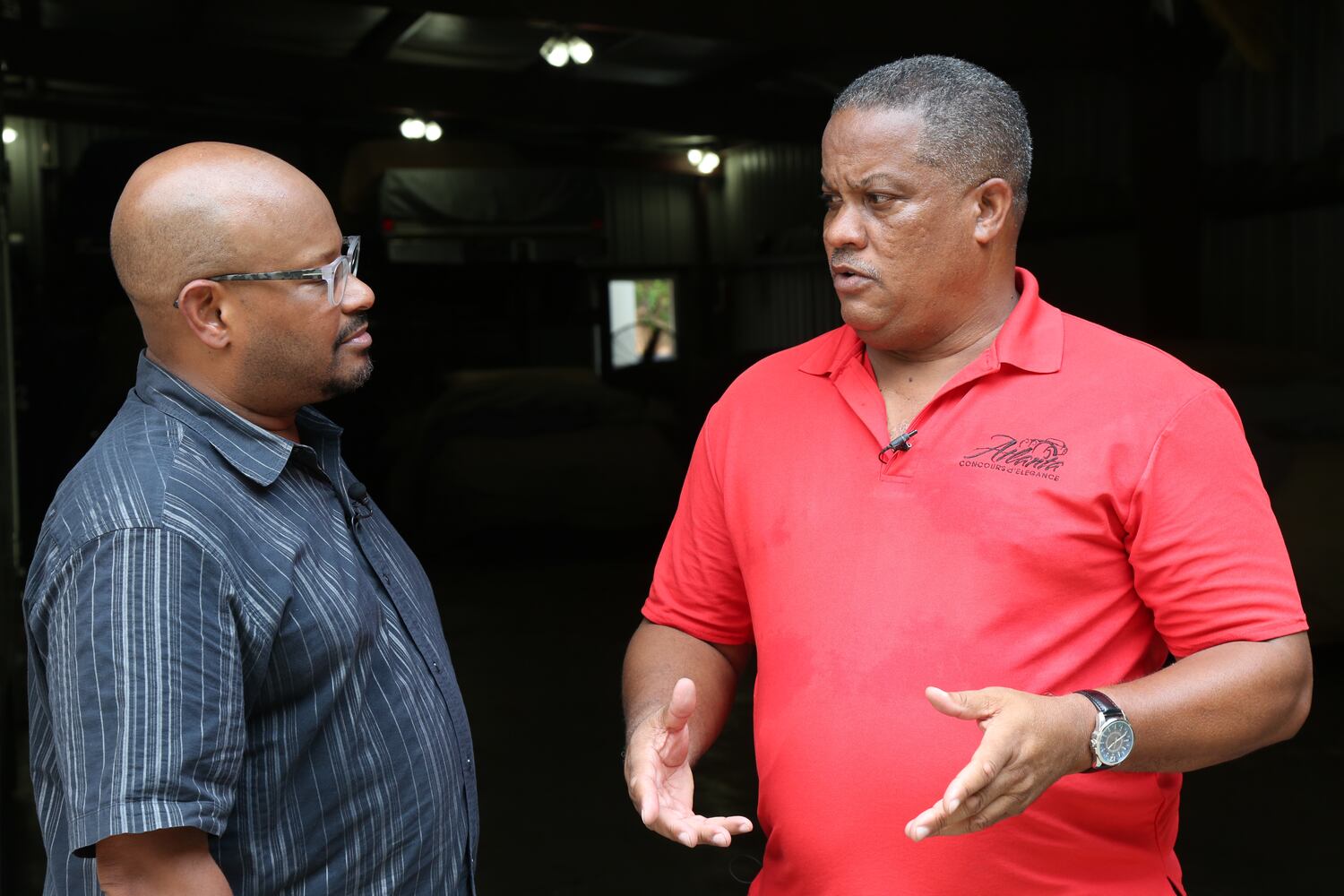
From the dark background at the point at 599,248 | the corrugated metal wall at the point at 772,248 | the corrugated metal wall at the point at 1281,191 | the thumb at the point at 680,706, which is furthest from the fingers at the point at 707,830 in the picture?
the corrugated metal wall at the point at 772,248

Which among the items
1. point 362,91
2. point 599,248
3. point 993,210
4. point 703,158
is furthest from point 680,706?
point 362,91

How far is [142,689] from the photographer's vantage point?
43.9 inches

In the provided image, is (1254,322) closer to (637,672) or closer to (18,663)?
(637,672)

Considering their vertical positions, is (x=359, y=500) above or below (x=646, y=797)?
above

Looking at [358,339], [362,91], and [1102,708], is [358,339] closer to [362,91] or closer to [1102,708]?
[1102,708]

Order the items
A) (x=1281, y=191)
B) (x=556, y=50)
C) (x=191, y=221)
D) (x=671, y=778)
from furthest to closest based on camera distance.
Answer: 1. (x=556, y=50)
2. (x=1281, y=191)
3. (x=671, y=778)
4. (x=191, y=221)

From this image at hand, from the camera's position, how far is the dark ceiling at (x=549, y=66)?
440 centimetres

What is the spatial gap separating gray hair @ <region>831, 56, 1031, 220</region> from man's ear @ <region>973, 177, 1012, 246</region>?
0.05 feet

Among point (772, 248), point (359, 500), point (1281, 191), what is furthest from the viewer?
point (772, 248)

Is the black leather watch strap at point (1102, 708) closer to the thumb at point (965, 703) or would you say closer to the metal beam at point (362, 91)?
the thumb at point (965, 703)

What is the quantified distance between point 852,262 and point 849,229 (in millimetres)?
40

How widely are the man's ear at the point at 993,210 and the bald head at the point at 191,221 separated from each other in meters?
0.81

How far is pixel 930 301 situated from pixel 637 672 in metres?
0.62

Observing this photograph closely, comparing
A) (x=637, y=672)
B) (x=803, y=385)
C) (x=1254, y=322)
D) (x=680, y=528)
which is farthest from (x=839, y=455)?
(x=1254, y=322)
